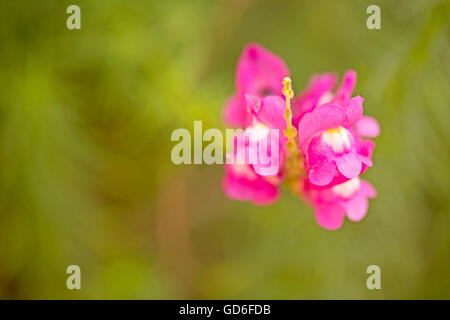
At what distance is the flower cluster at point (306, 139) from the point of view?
981mm

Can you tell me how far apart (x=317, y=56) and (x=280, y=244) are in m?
0.76

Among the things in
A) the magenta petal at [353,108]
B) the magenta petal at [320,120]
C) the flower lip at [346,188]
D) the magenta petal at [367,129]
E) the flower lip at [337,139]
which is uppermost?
the magenta petal at [367,129]

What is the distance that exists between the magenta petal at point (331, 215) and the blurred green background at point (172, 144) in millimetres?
449

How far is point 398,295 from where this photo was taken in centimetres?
200

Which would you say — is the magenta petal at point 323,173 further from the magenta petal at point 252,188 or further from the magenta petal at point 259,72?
the magenta petal at point 259,72

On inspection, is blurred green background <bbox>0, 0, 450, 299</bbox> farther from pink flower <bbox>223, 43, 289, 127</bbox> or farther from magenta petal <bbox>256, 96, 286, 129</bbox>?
magenta petal <bbox>256, 96, 286, 129</bbox>

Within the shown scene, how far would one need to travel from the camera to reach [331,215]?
1.11 m

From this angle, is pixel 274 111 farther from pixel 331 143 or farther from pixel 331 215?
pixel 331 215

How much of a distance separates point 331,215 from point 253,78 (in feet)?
1.19

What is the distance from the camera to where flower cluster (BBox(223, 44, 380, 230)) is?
98 cm

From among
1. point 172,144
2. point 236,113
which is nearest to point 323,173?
point 236,113

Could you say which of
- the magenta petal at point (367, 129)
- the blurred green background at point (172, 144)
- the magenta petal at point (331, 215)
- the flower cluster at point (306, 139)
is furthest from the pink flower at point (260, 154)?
the blurred green background at point (172, 144)
